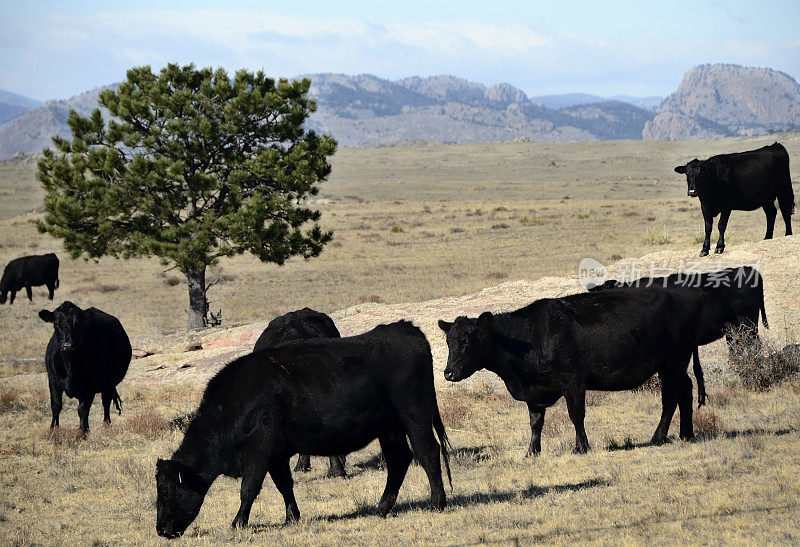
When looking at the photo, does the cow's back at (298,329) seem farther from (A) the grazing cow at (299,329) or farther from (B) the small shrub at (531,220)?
(B) the small shrub at (531,220)

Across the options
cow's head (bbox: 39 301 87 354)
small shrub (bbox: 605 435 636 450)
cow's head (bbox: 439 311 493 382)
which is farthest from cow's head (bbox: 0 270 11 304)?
small shrub (bbox: 605 435 636 450)

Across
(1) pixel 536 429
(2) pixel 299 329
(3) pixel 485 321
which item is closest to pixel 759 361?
(1) pixel 536 429

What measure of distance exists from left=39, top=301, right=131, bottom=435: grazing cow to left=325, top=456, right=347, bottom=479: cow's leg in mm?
4724

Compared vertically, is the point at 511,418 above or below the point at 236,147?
below

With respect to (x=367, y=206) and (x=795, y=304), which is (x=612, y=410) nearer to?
(x=795, y=304)

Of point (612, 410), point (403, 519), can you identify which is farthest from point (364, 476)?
point (612, 410)

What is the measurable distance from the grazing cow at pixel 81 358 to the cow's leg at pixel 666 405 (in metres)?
8.47

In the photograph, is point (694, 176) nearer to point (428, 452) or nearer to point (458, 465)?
point (458, 465)

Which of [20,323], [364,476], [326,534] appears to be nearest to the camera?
[326,534]

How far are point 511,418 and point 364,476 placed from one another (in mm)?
3357

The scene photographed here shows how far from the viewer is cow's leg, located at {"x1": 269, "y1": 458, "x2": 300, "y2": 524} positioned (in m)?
8.30

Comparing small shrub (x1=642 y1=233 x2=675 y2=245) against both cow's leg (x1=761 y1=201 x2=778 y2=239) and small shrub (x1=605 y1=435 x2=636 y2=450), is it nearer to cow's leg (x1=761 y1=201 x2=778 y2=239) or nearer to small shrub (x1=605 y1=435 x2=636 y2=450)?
cow's leg (x1=761 y1=201 x2=778 y2=239)

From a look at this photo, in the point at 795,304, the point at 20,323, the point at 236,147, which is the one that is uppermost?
the point at 236,147

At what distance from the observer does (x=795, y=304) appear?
57.4 feet
